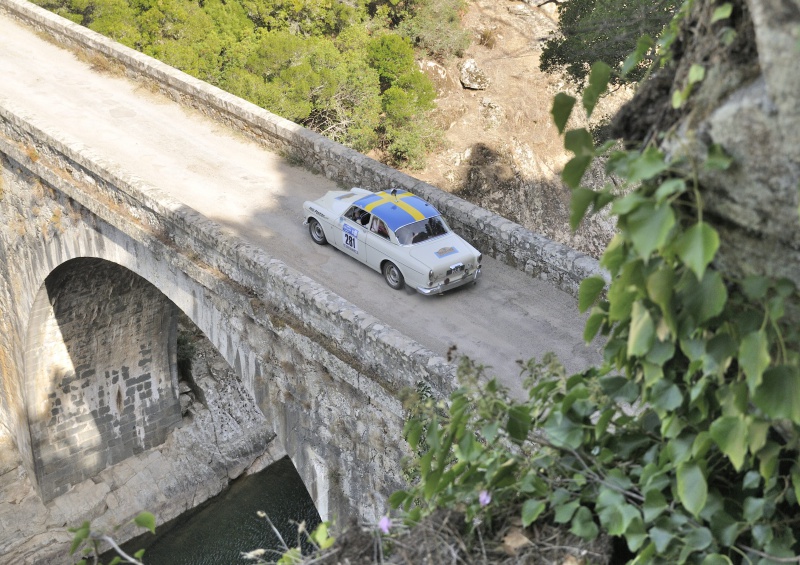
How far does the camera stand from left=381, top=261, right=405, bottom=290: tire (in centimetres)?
1007

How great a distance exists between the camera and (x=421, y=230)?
1009 cm

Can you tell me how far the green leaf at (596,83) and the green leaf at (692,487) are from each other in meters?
1.46

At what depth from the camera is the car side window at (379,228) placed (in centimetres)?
1012

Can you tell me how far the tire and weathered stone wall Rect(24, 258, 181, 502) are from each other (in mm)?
8184

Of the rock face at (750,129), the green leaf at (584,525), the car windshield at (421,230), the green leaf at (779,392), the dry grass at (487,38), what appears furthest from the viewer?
the dry grass at (487,38)

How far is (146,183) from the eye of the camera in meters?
11.7

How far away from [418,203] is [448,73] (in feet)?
66.3

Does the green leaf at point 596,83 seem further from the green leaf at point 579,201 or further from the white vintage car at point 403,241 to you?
the white vintage car at point 403,241

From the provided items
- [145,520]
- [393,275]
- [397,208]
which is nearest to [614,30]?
[397,208]

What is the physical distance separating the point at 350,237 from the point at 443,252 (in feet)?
4.46

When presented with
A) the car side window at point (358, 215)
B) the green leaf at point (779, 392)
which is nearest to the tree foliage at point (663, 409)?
the green leaf at point (779, 392)

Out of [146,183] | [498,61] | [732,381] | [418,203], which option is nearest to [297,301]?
[418,203]

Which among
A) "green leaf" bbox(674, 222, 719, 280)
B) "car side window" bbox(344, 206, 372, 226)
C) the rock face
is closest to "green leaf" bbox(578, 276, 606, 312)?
the rock face

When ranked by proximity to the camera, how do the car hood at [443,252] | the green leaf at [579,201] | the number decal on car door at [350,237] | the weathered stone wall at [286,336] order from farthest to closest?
the number decal on car door at [350,237], the car hood at [443,252], the weathered stone wall at [286,336], the green leaf at [579,201]
